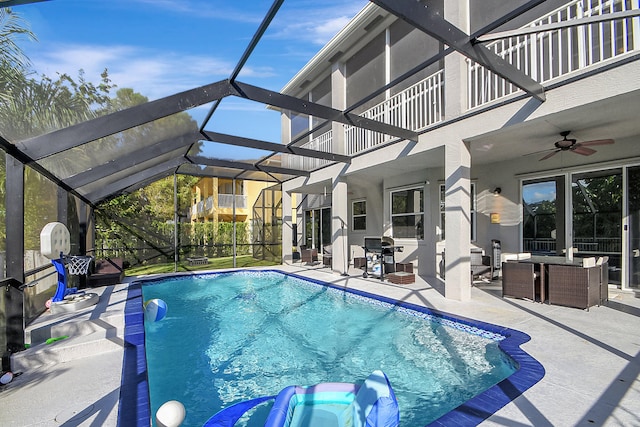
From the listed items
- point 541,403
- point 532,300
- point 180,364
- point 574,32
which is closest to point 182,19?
point 180,364

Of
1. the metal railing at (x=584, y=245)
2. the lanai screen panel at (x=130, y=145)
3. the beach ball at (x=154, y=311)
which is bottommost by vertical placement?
the beach ball at (x=154, y=311)

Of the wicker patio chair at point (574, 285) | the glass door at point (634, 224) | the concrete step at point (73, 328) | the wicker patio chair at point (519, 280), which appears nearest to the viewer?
the concrete step at point (73, 328)

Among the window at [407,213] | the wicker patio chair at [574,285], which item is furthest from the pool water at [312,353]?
the window at [407,213]

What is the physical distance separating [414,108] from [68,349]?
8.49m

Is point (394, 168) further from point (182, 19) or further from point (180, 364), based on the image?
point (180, 364)

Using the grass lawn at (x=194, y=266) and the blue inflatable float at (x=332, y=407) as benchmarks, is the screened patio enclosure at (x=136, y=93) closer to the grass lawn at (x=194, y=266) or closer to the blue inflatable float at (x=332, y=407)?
the blue inflatable float at (x=332, y=407)

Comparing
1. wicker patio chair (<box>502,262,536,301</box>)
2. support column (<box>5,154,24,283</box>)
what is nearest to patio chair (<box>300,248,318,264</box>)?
wicker patio chair (<box>502,262,536,301</box>)

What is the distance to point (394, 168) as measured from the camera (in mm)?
9281

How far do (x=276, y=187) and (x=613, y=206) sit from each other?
486 inches

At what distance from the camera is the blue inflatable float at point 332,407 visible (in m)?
2.39

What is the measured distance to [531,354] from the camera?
144 inches

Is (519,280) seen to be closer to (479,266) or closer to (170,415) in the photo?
(479,266)

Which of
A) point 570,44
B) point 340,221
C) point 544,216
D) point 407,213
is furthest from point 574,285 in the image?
point 340,221

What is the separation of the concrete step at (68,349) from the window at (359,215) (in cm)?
978
